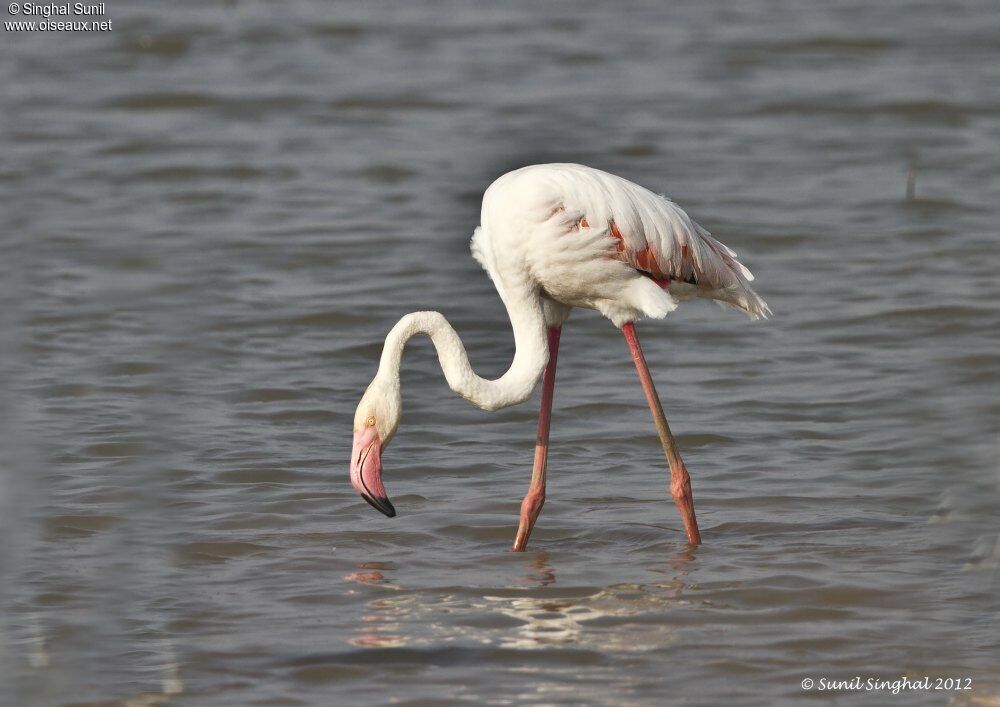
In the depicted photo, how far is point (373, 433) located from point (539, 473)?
3.24ft

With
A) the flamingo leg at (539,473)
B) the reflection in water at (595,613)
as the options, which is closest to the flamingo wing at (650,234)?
the flamingo leg at (539,473)

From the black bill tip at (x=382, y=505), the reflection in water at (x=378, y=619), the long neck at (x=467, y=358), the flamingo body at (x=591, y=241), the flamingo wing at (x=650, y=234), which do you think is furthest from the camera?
the flamingo wing at (x=650, y=234)

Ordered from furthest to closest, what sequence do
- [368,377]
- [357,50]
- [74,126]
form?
[357,50] → [74,126] → [368,377]

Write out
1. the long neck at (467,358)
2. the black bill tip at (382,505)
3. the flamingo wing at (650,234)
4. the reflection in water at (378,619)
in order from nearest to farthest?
the reflection in water at (378,619), the black bill tip at (382,505), the long neck at (467,358), the flamingo wing at (650,234)

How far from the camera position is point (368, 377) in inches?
408

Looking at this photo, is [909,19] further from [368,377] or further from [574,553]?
[574,553]

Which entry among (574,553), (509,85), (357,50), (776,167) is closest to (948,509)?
(574,553)

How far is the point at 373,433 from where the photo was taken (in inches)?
276

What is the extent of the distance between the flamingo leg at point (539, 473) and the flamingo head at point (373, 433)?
0.79 meters

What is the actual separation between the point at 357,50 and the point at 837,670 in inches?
570

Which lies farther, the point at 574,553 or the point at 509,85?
the point at 509,85

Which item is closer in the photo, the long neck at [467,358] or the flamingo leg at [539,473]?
the long neck at [467,358]

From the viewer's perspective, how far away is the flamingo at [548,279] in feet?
23.2

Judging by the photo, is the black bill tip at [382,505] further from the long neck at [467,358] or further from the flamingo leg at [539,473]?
the flamingo leg at [539,473]
